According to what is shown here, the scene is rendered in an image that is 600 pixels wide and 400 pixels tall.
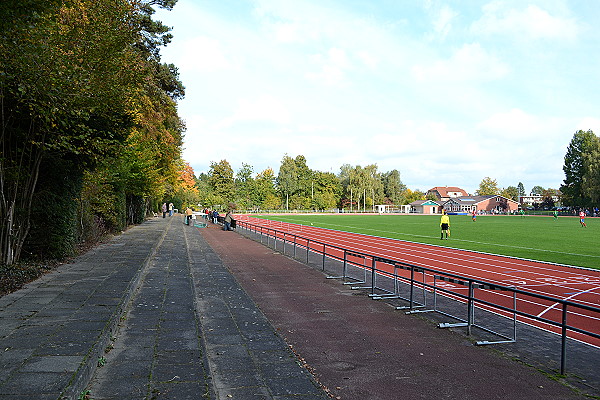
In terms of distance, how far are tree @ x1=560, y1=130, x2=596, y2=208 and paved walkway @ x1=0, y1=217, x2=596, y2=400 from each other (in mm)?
96327

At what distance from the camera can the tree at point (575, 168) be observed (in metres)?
88.8

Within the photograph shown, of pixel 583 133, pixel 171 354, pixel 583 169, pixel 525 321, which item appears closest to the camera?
pixel 171 354

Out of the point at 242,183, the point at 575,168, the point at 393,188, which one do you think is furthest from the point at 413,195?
the point at 242,183

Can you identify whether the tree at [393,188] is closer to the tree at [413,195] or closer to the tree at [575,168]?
the tree at [413,195]

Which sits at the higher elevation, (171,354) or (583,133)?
(583,133)

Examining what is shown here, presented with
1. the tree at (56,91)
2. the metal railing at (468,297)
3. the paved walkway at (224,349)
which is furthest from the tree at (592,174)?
the tree at (56,91)

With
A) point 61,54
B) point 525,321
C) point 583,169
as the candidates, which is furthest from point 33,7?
point 583,169

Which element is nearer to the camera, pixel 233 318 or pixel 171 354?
pixel 171 354

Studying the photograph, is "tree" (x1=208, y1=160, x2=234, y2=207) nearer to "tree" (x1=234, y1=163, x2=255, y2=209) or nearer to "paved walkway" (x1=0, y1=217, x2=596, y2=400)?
"tree" (x1=234, y1=163, x2=255, y2=209)

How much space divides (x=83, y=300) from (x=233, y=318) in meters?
2.50

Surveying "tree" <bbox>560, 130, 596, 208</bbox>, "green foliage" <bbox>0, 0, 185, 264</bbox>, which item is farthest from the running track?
"tree" <bbox>560, 130, 596, 208</bbox>

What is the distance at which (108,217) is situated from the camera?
72.1 feet

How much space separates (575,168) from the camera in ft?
302

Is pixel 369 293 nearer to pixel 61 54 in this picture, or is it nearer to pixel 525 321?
pixel 525 321
